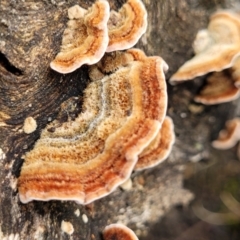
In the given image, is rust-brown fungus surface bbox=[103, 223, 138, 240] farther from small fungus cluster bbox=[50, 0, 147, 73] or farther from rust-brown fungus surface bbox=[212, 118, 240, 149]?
rust-brown fungus surface bbox=[212, 118, 240, 149]

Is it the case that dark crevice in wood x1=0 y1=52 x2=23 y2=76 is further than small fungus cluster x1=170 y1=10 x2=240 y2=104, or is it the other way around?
small fungus cluster x1=170 y1=10 x2=240 y2=104

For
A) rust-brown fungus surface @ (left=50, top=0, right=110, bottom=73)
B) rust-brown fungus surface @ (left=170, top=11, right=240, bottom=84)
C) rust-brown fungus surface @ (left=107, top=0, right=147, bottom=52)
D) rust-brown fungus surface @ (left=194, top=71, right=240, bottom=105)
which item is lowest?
rust-brown fungus surface @ (left=194, top=71, right=240, bottom=105)

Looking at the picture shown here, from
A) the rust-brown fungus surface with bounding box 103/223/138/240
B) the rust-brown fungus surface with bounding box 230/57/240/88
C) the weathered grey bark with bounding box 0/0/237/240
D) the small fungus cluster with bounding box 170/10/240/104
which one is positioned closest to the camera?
the weathered grey bark with bounding box 0/0/237/240

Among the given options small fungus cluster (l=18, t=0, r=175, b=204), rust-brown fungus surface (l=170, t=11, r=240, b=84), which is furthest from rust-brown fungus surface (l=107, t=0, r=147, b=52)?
rust-brown fungus surface (l=170, t=11, r=240, b=84)

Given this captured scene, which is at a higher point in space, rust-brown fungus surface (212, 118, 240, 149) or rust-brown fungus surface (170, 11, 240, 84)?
rust-brown fungus surface (170, 11, 240, 84)

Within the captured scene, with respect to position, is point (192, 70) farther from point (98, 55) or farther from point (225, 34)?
point (98, 55)

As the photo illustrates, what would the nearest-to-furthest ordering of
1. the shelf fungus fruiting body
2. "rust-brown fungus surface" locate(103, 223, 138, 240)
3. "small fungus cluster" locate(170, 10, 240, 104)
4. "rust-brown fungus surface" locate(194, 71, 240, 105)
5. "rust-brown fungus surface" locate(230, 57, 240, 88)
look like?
1. the shelf fungus fruiting body
2. "rust-brown fungus surface" locate(103, 223, 138, 240)
3. "small fungus cluster" locate(170, 10, 240, 104)
4. "rust-brown fungus surface" locate(230, 57, 240, 88)
5. "rust-brown fungus surface" locate(194, 71, 240, 105)

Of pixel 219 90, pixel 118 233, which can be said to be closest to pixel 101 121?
pixel 118 233
